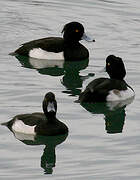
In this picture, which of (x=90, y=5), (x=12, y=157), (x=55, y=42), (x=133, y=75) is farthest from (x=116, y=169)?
(x=90, y=5)

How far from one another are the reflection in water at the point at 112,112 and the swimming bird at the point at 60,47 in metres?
4.29

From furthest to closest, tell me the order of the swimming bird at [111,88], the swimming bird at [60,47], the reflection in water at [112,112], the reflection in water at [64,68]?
the swimming bird at [60,47], the reflection in water at [64,68], the swimming bird at [111,88], the reflection in water at [112,112]

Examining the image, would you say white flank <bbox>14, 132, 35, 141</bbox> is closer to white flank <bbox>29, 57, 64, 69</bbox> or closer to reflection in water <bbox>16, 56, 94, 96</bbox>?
reflection in water <bbox>16, 56, 94, 96</bbox>

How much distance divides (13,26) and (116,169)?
37.4ft

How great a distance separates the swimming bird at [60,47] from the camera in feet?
85.7

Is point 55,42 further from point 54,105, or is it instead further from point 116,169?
point 116,169

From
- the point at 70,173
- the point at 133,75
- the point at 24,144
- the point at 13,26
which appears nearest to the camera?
the point at 70,173

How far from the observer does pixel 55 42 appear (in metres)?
26.3

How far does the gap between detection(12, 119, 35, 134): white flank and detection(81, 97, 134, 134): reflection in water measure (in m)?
1.59

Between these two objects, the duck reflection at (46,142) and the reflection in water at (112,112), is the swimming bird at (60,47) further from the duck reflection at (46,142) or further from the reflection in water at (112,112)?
the duck reflection at (46,142)

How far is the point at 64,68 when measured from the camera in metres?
25.7

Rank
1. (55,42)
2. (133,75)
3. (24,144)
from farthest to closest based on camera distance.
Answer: (55,42) < (133,75) < (24,144)

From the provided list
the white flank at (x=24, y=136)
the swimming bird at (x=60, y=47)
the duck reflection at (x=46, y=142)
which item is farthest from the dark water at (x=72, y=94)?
the swimming bird at (x=60, y=47)

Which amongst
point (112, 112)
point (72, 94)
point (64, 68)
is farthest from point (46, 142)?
point (64, 68)
